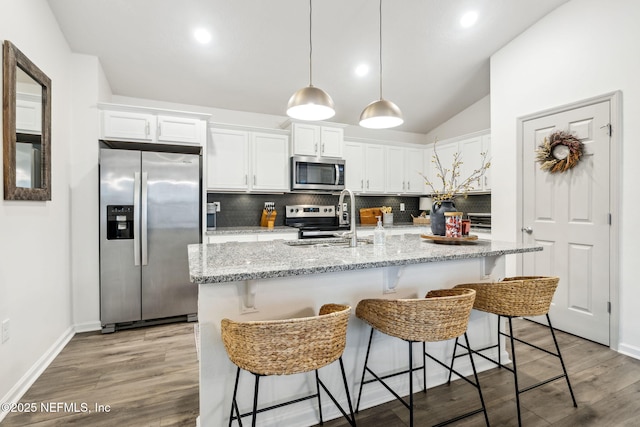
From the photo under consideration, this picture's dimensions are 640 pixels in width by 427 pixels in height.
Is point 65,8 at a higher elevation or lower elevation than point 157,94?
higher

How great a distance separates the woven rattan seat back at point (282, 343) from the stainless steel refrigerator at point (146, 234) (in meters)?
2.28

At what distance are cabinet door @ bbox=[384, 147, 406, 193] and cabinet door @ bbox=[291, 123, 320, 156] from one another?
4.12 ft

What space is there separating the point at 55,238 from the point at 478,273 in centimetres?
332

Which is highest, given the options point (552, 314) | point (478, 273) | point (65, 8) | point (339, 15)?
point (339, 15)

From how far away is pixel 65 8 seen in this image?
8.54 feet

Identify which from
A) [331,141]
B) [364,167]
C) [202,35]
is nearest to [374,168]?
[364,167]

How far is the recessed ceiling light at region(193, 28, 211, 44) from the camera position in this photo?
9.77 feet

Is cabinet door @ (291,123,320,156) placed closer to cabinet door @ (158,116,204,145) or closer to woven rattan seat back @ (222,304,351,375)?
Answer: cabinet door @ (158,116,204,145)

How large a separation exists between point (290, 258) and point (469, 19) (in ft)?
10.2

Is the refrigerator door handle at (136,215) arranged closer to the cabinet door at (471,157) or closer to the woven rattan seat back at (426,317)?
the woven rattan seat back at (426,317)

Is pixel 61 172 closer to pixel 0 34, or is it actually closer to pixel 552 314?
pixel 0 34

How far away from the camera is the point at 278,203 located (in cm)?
457

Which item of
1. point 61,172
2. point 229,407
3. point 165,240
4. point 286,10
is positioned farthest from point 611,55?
point 61,172

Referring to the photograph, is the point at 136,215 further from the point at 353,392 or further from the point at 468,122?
the point at 468,122
